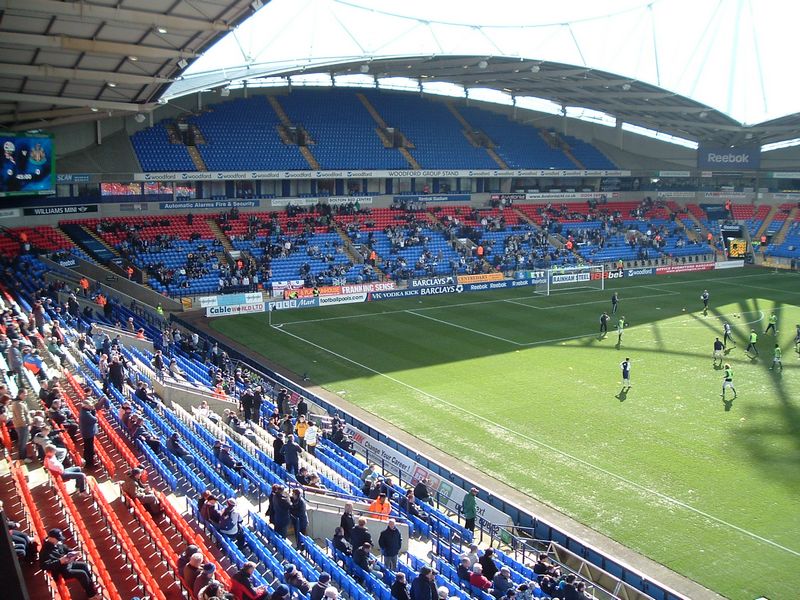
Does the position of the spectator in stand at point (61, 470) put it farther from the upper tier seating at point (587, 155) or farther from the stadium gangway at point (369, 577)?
the upper tier seating at point (587, 155)

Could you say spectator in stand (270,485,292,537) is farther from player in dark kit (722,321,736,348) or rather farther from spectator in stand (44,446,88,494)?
player in dark kit (722,321,736,348)

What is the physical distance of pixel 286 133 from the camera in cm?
A: 5709

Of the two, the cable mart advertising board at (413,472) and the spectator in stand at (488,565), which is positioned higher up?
the spectator in stand at (488,565)

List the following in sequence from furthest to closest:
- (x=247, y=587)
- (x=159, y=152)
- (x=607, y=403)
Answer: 1. (x=159, y=152)
2. (x=607, y=403)
3. (x=247, y=587)

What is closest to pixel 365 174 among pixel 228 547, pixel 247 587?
pixel 228 547

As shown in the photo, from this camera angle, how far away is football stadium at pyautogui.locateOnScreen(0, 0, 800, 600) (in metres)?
13.7

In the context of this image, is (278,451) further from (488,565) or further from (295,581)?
(295,581)

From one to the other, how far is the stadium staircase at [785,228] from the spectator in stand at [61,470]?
205 feet

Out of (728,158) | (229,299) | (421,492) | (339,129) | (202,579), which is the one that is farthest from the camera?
(728,158)

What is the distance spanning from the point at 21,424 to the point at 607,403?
18734 mm

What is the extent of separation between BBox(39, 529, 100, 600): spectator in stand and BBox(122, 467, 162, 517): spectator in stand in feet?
9.21

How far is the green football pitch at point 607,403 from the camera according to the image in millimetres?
17828

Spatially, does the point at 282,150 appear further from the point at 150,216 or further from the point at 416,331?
the point at 416,331

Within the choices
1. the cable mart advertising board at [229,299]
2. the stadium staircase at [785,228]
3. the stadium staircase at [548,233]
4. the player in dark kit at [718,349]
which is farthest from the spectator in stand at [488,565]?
the stadium staircase at [785,228]
